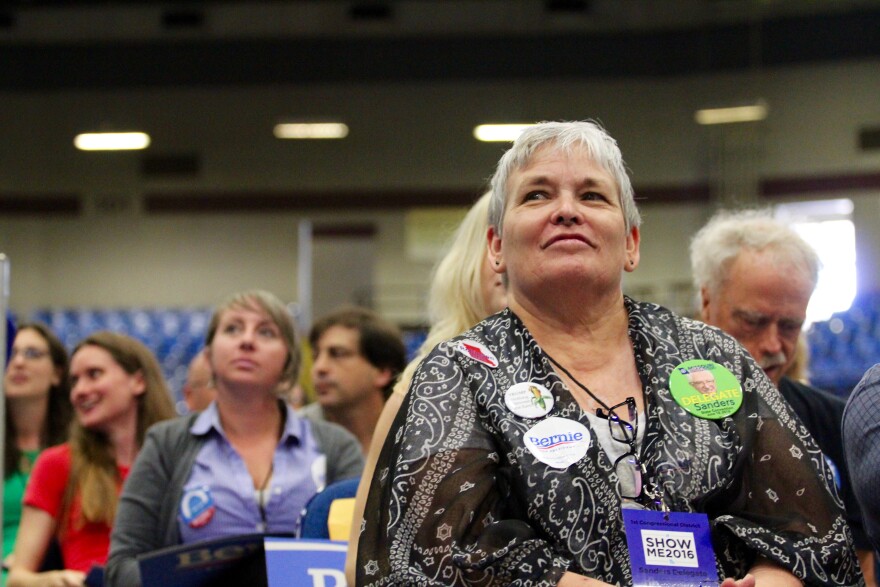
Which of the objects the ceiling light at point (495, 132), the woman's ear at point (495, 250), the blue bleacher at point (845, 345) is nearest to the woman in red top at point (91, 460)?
the woman's ear at point (495, 250)

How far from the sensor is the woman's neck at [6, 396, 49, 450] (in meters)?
3.80

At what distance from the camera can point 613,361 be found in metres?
1.65

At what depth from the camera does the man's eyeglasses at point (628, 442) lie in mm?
1489

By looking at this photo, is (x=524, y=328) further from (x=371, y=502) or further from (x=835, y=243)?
(x=835, y=243)

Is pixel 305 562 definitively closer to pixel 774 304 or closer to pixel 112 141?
pixel 774 304

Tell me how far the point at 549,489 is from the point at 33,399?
2.94 metres

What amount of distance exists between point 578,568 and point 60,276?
47.3ft

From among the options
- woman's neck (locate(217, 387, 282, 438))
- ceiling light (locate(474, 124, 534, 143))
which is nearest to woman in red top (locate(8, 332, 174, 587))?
woman's neck (locate(217, 387, 282, 438))

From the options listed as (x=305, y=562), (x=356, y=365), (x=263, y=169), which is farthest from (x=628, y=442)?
(x=263, y=169)

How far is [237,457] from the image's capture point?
2.86 m

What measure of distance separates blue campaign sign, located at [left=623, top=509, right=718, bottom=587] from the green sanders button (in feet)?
0.58

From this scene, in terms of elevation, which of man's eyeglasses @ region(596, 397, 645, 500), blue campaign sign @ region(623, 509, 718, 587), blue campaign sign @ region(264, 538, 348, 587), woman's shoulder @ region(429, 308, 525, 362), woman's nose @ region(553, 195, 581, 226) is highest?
woman's nose @ region(553, 195, 581, 226)

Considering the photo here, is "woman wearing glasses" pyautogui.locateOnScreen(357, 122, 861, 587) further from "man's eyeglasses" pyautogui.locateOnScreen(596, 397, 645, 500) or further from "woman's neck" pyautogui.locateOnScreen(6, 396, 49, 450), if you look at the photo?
"woman's neck" pyautogui.locateOnScreen(6, 396, 49, 450)

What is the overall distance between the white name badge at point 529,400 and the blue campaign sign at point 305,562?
77 centimetres
